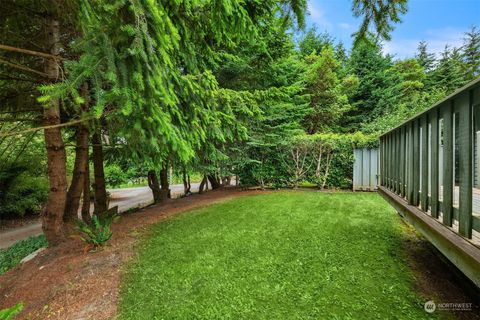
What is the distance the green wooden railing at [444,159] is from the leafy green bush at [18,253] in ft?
20.0

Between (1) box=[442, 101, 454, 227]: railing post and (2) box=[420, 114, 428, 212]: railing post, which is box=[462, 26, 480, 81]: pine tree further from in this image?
(1) box=[442, 101, 454, 227]: railing post

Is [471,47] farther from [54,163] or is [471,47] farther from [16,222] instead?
[16,222]

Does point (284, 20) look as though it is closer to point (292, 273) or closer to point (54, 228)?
point (292, 273)

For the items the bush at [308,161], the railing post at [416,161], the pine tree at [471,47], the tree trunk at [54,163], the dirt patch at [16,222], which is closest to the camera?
the railing post at [416,161]

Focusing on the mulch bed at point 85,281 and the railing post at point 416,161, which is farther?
the railing post at point 416,161

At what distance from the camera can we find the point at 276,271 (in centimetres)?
287

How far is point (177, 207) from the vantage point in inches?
269

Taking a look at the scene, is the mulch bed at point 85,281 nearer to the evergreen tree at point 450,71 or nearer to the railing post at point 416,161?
the railing post at point 416,161

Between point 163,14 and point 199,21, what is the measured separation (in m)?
1.44

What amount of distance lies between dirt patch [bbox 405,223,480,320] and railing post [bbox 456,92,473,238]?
0.96 metres

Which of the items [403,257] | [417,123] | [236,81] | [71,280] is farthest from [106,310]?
[236,81]

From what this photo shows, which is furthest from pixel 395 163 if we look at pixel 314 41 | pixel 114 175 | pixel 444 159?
pixel 314 41

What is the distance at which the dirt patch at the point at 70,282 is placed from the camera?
2477 mm

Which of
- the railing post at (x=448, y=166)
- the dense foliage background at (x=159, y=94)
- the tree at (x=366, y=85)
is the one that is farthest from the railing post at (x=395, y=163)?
the tree at (x=366, y=85)
